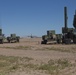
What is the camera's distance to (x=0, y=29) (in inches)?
2323

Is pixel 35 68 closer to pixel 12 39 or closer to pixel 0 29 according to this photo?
pixel 0 29

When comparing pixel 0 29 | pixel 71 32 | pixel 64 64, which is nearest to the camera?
pixel 64 64

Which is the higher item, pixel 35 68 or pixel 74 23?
pixel 74 23

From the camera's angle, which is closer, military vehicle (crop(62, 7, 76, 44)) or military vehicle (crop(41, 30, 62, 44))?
military vehicle (crop(62, 7, 76, 44))

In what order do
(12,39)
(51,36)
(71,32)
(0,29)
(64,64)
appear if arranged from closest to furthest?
1. (64,64)
2. (71,32)
3. (51,36)
4. (0,29)
5. (12,39)

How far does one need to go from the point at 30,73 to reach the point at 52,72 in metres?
1.09

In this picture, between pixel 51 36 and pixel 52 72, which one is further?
pixel 51 36

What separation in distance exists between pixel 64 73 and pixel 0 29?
4607cm

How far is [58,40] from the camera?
5275 cm

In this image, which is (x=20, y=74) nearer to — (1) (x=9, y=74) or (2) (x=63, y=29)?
(1) (x=9, y=74)

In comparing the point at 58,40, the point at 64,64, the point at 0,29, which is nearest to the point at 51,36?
the point at 58,40

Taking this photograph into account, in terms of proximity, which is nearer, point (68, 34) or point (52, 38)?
point (68, 34)

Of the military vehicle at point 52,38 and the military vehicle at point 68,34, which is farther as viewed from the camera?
the military vehicle at point 52,38

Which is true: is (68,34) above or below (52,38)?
above
